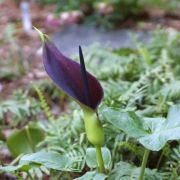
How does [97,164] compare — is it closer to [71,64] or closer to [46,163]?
[46,163]

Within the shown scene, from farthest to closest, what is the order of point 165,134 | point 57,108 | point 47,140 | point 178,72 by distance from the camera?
point 57,108 → point 178,72 → point 47,140 → point 165,134

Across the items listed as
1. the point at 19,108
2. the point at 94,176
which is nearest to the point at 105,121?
the point at 94,176

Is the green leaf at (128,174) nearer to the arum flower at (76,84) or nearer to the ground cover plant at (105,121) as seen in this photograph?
the ground cover plant at (105,121)

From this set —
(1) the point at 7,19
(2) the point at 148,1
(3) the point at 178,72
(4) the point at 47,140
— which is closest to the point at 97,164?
(4) the point at 47,140

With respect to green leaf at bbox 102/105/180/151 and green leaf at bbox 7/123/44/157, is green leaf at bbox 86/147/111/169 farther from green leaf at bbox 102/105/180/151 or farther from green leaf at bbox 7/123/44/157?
green leaf at bbox 7/123/44/157

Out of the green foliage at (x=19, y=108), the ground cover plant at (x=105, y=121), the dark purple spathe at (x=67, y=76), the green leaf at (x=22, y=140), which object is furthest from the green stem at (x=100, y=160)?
the green foliage at (x=19, y=108)

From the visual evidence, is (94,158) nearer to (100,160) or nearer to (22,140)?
(100,160)
